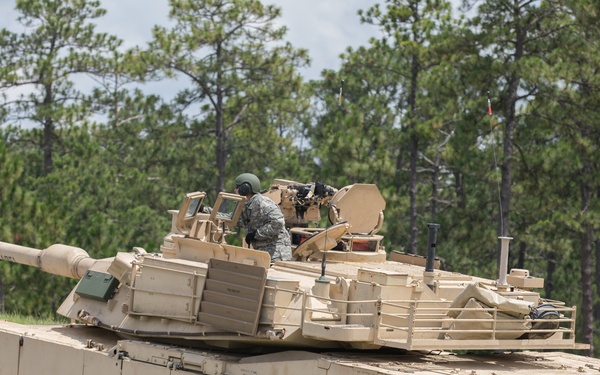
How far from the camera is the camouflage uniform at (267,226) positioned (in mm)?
14883

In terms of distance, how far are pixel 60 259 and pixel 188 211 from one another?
8.08 feet

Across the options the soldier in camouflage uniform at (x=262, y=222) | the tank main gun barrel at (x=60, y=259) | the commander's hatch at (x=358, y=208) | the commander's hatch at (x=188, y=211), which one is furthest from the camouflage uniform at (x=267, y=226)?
the tank main gun barrel at (x=60, y=259)

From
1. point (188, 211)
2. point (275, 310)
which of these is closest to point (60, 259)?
point (188, 211)

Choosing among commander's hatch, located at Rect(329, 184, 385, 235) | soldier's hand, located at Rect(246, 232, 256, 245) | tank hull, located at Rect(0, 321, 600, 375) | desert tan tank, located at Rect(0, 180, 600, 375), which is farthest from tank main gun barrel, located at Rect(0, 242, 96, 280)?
commander's hatch, located at Rect(329, 184, 385, 235)

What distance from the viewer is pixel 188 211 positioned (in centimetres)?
1513

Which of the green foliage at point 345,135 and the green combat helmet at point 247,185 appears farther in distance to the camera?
the green foliage at point 345,135

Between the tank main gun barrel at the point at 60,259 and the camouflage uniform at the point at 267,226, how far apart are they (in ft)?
7.84

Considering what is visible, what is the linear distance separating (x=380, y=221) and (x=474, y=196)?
15662 mm

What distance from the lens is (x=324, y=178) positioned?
30.6 m

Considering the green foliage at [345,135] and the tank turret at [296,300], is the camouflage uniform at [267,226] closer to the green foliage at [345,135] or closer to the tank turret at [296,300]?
the tank turret at [296,300]

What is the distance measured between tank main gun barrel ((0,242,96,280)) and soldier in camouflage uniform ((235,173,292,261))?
7.77 feet

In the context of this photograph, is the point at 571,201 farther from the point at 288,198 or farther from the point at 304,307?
the point at 304,307

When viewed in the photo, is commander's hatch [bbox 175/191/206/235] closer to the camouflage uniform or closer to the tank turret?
the tank turret

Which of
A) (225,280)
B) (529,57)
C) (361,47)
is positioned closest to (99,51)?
(361,47)
